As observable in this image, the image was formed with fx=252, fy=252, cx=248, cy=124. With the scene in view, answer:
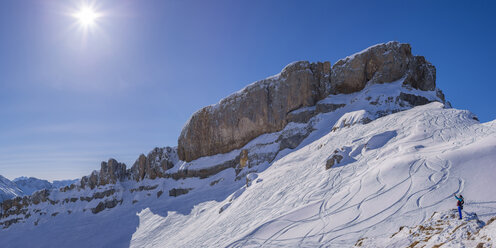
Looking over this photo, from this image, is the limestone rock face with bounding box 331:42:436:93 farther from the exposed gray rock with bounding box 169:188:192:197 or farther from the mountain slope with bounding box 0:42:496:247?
the exposed gray rock with bounding box 169:188:192:197

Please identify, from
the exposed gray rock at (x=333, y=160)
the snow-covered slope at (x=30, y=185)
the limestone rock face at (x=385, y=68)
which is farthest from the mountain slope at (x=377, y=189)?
the snow-covered slope at (x=30, y=185)

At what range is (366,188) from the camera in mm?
14922

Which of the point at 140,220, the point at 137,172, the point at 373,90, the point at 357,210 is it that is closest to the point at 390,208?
the point at 357,210

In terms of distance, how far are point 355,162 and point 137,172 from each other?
56.7 m

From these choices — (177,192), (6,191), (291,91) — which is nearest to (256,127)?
(291,91)

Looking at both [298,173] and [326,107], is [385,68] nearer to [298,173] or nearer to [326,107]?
[326,107]

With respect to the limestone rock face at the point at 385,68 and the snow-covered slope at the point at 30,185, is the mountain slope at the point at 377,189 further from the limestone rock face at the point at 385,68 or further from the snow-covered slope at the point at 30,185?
the snow-covered slope at the point at 30,185

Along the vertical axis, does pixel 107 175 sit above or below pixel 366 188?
above

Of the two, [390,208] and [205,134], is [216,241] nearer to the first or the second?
[390,208]

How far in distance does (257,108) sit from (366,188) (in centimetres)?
3526

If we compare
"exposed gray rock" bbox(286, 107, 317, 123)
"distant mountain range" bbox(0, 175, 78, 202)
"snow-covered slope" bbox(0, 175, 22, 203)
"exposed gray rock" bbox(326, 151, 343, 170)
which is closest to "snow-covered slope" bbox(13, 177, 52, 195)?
"distant mountain range" bbox(0, 175, 78, 202)

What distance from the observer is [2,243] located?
1992 inches

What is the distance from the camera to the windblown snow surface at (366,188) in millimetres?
11719

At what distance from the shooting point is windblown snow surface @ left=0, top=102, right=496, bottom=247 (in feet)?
38.4
